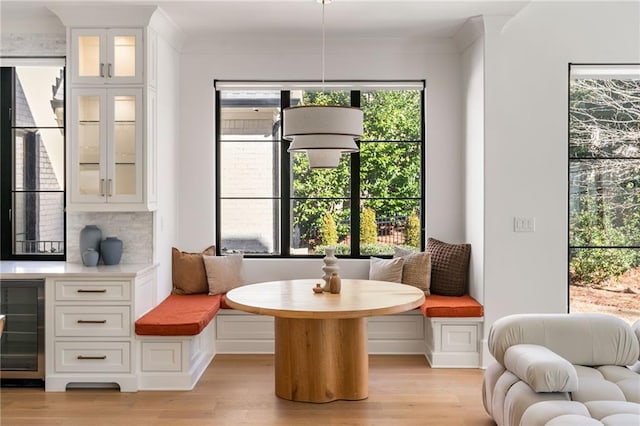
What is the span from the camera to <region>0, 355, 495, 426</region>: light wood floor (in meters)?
3.79

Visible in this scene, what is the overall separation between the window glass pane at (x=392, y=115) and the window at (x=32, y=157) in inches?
105

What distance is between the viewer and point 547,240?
5.00 meters

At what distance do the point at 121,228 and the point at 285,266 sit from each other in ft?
4.97

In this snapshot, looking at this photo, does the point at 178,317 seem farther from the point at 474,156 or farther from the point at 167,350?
the point at 474,156

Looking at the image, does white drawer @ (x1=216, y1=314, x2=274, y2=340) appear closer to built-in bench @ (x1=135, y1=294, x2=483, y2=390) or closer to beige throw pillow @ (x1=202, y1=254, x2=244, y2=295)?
built-in bench @ (x1=135, y1=294, x2=483, y2=390)

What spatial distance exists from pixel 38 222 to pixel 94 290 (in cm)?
142

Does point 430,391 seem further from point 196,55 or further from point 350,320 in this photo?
point 196,55

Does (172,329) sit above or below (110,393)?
above

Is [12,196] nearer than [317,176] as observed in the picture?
Yes

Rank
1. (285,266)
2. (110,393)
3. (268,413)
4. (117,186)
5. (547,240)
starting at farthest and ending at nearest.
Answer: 1. (285,266)
2. (547,240)
3. (117,186)
4. (110,393)
5. (268,413)

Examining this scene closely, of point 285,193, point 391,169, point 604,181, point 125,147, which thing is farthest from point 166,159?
point 604,181

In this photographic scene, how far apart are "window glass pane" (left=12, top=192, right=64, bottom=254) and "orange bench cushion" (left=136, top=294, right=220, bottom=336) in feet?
3.72

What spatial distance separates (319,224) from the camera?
583cm

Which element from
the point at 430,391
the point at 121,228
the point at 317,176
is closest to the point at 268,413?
the point at 430,391
